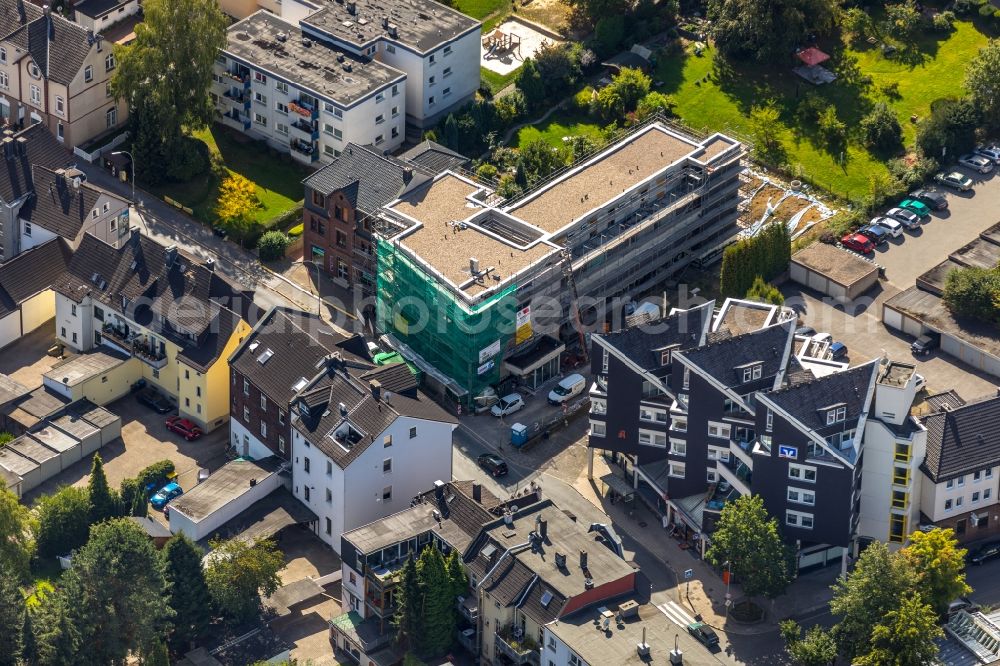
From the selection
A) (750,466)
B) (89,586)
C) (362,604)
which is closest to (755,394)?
(750,466)

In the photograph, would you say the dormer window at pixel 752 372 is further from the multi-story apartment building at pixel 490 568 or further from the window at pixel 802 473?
the multi-story apartment building at pixel 490 568

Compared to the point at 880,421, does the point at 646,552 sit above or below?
below

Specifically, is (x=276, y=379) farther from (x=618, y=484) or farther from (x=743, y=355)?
(x=743, y=355)

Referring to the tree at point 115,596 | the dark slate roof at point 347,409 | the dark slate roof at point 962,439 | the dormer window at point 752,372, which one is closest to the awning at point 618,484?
the dark slate roof at point 347,409

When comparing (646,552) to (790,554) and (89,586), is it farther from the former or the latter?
(89,586)

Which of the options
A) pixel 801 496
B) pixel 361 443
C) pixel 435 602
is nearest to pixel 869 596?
pixel 801 496
